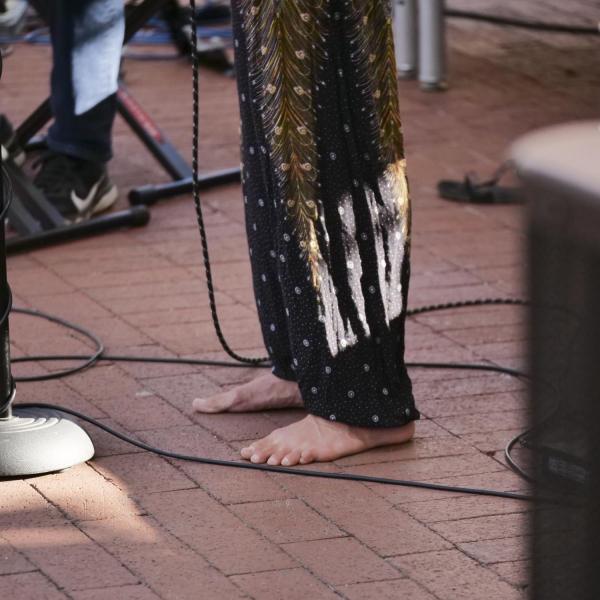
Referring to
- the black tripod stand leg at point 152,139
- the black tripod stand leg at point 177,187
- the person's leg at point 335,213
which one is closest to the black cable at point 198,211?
the person's leg at point 335,213

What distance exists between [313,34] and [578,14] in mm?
5357

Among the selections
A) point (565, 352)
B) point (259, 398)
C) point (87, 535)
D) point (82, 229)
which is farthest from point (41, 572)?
point (82, 229)

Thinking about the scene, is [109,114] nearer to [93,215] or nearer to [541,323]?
[93,215]

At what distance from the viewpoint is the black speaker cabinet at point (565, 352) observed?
1.25 meters

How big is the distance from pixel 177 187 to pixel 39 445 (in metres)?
2.12

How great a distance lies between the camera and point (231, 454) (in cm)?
282

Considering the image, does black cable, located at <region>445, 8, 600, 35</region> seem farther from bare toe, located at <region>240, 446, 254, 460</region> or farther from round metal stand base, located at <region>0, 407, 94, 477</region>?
round metal stand base, located at <region>0, 407, 94, 477</region>

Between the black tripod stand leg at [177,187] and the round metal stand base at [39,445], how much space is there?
6.29 ft

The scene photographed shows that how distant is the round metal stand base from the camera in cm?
268

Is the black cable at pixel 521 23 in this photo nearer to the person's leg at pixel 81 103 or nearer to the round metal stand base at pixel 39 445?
the person's leg at pixel 81 103

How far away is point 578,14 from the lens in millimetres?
7625

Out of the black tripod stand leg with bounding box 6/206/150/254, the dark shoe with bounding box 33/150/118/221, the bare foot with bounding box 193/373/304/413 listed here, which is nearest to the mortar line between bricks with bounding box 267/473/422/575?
the bare foot with bounding box 193/373/304/413

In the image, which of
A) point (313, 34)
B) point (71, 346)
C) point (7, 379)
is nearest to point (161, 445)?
point (7, 379)

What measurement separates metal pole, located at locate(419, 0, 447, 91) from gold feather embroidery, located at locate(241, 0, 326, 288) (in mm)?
3320
